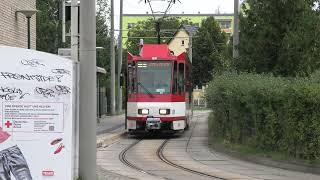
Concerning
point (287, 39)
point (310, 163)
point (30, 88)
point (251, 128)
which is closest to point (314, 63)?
point (287, 39)

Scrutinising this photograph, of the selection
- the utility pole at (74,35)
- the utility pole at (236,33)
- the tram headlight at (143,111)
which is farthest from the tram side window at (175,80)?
the utility pole at (74,35)

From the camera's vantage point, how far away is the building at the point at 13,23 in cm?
1567

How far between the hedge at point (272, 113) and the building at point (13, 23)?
20.3ft

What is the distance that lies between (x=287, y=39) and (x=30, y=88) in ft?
46.2

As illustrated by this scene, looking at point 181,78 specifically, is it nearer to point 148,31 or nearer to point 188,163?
point 188,163

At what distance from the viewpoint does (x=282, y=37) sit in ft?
71.1

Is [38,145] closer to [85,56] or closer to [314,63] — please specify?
[85,56]

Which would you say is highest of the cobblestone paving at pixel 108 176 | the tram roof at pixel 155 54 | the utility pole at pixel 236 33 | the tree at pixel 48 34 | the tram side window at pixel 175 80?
the tree at pixel 48 34

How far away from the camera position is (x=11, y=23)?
16.5 m

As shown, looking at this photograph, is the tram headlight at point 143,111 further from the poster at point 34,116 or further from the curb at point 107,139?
the poster at point 34,116

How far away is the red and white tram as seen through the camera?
942 inches

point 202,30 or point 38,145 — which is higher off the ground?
point 202,30

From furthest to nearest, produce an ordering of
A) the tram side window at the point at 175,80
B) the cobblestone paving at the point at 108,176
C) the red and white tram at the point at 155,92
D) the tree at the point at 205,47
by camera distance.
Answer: the tree at the point at 205,47
the tram side window at the point at 175,80
the red and white tram at the point at 155,92
the cobblestone paving at the point at 108,176

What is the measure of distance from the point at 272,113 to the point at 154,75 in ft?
31.2
